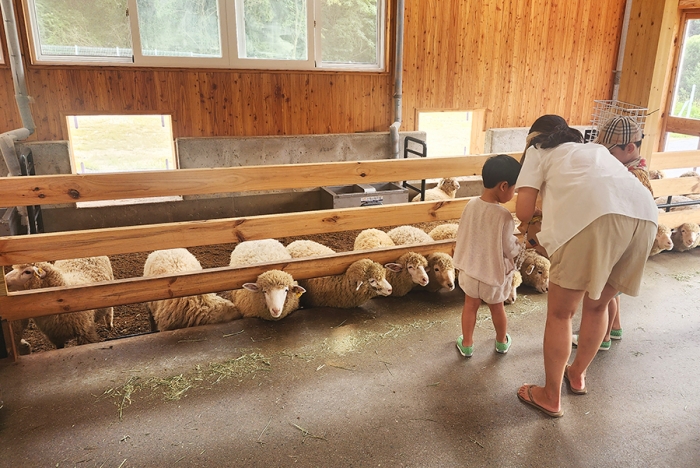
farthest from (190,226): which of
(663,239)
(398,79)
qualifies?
(398,79)

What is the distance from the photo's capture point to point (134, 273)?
504cm

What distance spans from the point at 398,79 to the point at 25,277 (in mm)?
6379

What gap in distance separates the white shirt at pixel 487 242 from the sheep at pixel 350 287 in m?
0.98

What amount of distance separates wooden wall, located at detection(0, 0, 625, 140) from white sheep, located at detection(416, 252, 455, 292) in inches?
181

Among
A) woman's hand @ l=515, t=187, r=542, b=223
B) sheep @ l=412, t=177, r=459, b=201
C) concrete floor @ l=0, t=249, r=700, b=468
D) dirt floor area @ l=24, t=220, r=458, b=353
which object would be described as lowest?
dirt floor area @ l=24, t=220, r=458, b=353

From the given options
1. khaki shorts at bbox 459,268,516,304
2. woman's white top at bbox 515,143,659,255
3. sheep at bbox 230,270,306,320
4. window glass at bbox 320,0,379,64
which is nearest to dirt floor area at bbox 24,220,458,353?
sheep at bbox 230,270,306,320

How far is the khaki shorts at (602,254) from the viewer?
2.14m

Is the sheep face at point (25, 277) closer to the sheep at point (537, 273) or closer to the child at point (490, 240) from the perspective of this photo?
the child at point (490, 240)

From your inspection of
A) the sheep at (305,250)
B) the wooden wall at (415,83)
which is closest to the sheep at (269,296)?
the sheep at (305,250)

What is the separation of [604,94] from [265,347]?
1015cm

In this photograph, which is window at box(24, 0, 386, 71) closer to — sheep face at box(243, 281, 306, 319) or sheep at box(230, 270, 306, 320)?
sheep at box(230, 270, 306, 320)

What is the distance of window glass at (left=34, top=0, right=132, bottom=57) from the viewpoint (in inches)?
249

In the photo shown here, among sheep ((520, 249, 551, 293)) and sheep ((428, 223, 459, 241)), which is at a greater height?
sheep ((428, 223, 459, 241))

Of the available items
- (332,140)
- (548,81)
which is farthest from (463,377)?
(548,81)
